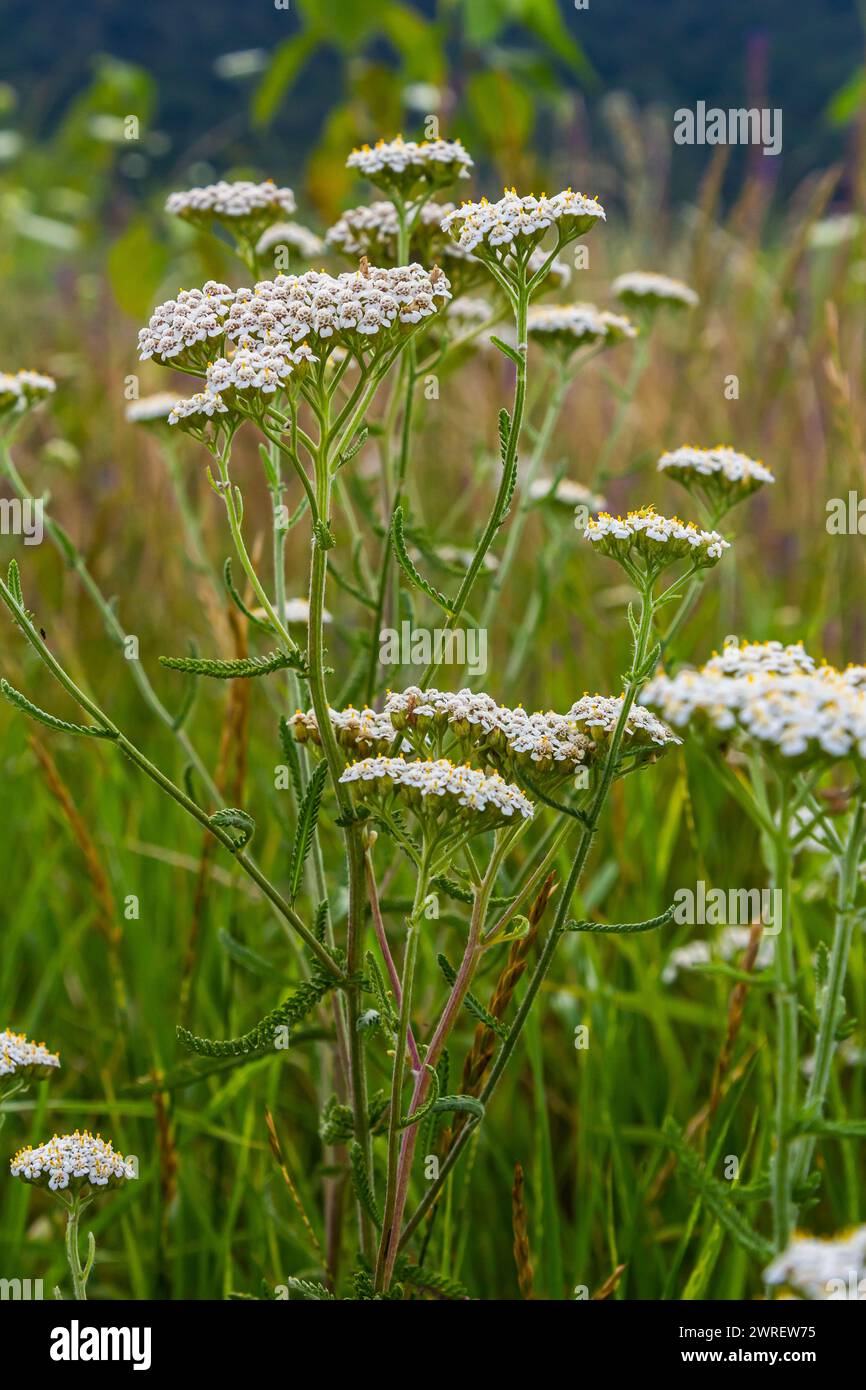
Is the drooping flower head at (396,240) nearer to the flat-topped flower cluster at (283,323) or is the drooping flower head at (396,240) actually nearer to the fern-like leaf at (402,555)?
the flat-topped flower cluster at (283,323)

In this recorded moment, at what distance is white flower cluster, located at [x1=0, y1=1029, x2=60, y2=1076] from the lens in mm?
1533

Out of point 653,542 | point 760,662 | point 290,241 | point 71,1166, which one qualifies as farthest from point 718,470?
point 71,1166

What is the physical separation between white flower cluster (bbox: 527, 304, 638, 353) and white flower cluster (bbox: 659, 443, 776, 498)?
20.7 inches

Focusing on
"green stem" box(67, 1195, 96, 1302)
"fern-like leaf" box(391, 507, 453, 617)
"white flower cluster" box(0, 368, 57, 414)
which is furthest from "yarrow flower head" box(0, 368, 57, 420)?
"green stem" box(67, 1195, 96, 1302)

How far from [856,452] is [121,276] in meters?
2.91

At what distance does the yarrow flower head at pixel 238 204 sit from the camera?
2.00 metres

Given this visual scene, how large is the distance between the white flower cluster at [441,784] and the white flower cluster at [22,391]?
1088 millimetres

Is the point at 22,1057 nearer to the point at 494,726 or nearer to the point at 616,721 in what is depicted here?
the point at 494,726

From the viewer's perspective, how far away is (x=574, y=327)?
2.38 meters

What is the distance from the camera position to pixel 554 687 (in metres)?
3.15

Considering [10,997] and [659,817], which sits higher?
[659,817]

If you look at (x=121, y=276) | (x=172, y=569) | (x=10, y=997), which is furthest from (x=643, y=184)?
(x=10, y=997)

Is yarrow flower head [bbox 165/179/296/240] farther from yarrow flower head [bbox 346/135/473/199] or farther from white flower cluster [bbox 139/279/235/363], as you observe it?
white flower cluster [bbox 139/279/235/363]
